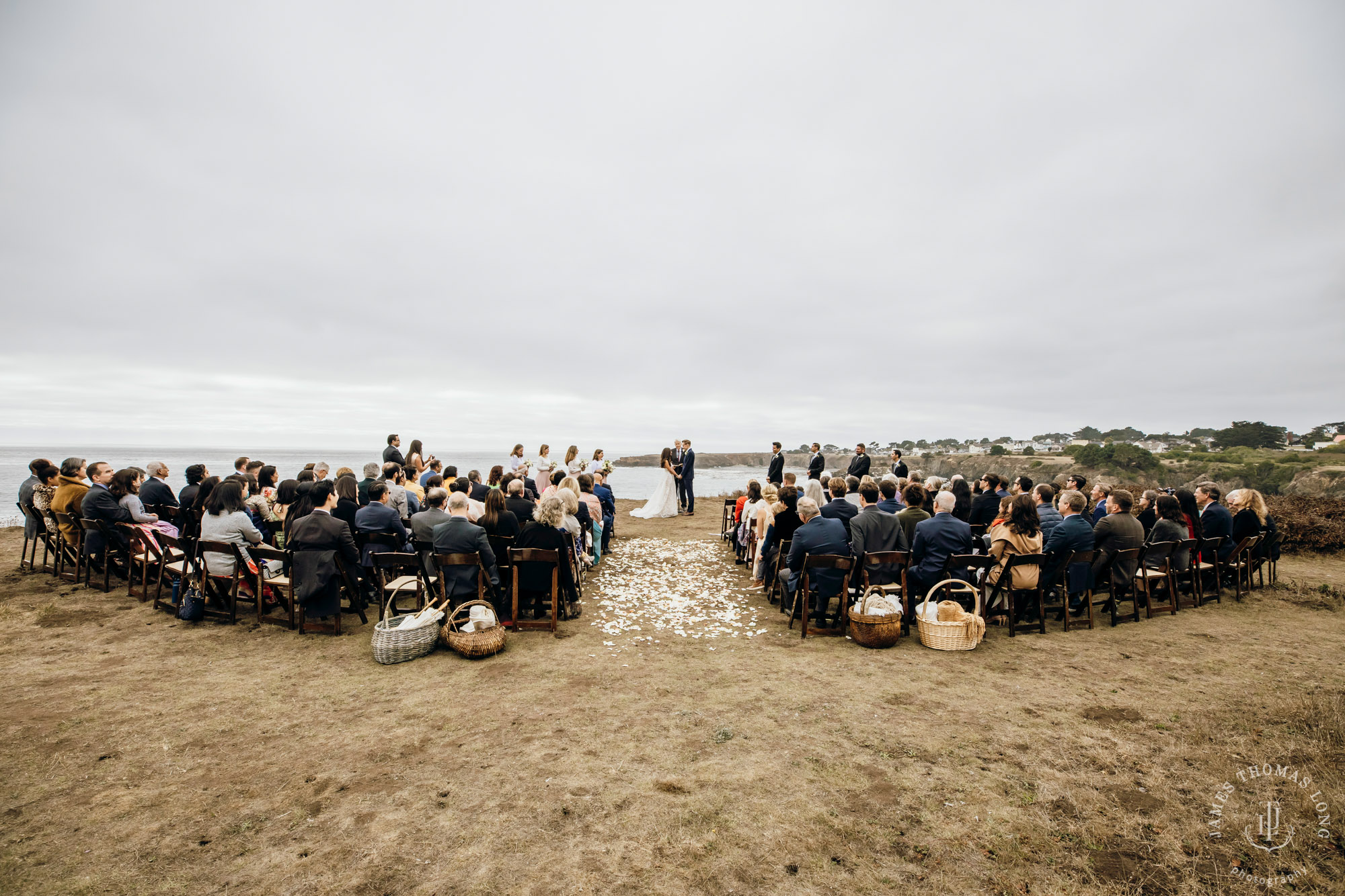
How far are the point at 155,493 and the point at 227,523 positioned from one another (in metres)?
3.60

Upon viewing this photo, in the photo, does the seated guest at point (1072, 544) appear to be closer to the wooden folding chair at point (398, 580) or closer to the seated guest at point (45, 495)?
the wooden folding chair at point (398, 580)

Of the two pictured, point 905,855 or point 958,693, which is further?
point 958,693

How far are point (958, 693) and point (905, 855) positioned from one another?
7.29 feet

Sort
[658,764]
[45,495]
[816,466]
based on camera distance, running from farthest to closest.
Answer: [816,466]
[45,495]
[658,764]

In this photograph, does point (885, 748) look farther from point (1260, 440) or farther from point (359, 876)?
point (1260, 440)

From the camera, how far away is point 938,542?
19.0 ft

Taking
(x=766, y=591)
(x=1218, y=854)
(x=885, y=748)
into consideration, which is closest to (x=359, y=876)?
(x=885, y=748)

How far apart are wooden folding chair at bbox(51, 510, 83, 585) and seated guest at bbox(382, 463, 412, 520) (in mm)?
4063

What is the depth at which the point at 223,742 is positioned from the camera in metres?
3.63

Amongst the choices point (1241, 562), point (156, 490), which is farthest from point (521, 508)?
point (1241, 562)

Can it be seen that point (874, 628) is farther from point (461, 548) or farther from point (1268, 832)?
point (461, 548)
